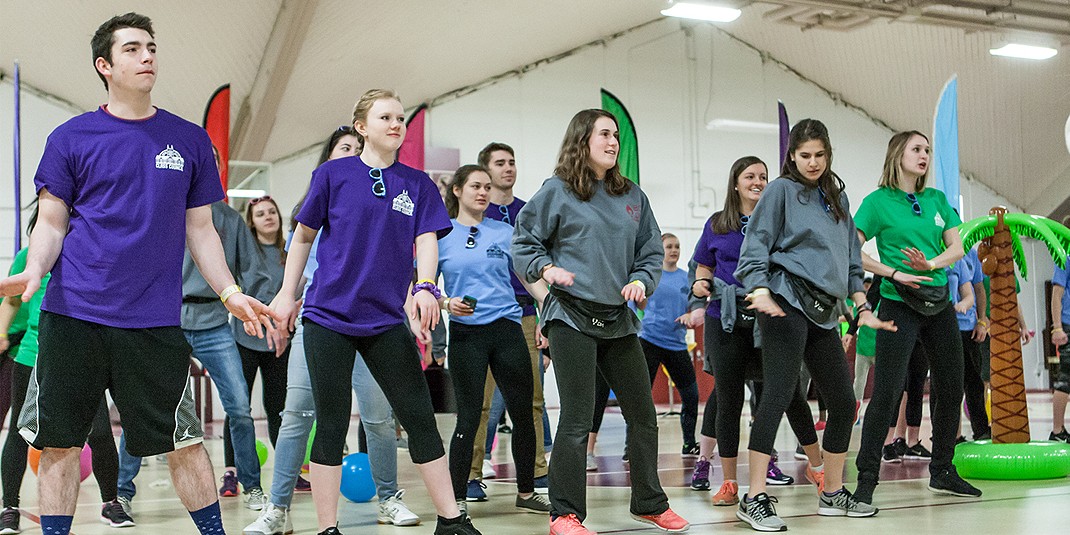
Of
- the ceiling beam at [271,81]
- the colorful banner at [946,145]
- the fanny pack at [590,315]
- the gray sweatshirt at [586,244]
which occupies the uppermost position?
the ceiling beam at [271,81]

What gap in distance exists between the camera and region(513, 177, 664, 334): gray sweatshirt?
3.73m

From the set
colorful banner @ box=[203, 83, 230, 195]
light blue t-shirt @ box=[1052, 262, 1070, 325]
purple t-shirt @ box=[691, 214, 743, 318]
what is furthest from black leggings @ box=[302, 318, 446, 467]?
colorful banner @ box=[203, 83, 230, 195]

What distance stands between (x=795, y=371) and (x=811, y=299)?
0.29 metres

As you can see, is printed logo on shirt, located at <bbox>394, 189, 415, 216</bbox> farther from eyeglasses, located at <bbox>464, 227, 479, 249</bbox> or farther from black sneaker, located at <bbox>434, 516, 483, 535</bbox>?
eyeglasses, located at <bbox>464, 227, 479, 249</bbox>

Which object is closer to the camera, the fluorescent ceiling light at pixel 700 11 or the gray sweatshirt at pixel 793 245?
the gray sweatshirt at pixel 793 245

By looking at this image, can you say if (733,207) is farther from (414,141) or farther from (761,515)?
(414,141)

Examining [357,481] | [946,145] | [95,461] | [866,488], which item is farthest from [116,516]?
[946,145]

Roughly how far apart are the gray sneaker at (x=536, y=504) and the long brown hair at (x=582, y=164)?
1.53 metres

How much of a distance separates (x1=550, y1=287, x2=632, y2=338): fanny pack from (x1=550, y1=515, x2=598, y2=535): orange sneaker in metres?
0.65

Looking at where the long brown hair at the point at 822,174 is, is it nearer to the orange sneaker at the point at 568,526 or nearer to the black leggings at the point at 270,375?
the orange sneaker at the point at 568,526

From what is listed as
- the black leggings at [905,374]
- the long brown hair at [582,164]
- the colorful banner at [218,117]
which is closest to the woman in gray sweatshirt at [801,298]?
the black leggings at [905,374]

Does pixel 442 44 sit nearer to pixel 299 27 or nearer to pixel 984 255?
pixel 299 27

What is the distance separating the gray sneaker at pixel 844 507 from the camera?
4.18 meters

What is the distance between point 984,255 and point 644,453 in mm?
2966
